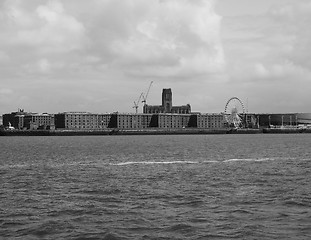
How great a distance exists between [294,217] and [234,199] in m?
6.44

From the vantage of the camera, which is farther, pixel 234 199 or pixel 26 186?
pixel 26 186

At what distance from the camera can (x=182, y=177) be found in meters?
50.1

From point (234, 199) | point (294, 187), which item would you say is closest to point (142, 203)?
point (234, 199)

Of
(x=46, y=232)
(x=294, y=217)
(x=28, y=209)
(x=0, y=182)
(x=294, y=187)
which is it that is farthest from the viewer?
(x=0, y=182)

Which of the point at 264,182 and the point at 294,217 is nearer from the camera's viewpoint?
the point at 294,217

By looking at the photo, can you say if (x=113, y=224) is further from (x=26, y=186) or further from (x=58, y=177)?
(x=58, y=177)

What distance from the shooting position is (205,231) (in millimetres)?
26578

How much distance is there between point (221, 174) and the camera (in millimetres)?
52781

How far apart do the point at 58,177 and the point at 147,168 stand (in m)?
12.9

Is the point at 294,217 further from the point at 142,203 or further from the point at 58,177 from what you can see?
the point at 58,177

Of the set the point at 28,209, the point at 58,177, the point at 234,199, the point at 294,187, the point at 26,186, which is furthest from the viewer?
the point at 58,177

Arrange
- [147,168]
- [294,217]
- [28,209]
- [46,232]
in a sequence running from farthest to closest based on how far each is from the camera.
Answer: [147,168], [28,209], [294,217], [46,232]

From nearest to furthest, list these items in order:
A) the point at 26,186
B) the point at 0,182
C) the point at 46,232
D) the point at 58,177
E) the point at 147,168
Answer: the point at 46,232 → the point at 26,186 → the point at 0,182 → the point at 58,177 → the point at 147,168

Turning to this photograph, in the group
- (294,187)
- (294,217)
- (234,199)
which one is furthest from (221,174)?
(294,217)
